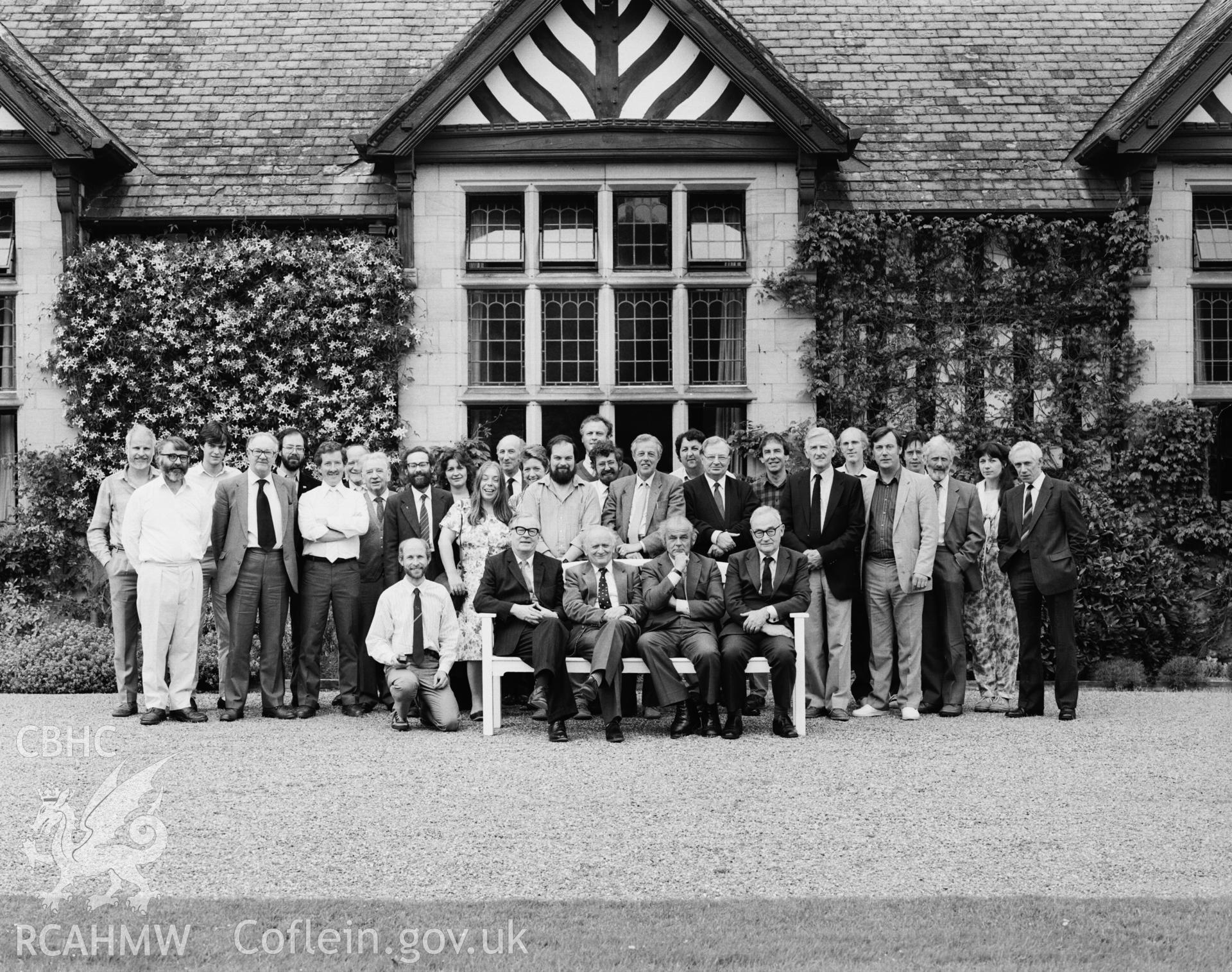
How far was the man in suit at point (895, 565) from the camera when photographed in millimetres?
9938

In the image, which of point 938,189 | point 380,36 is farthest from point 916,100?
point 380,36

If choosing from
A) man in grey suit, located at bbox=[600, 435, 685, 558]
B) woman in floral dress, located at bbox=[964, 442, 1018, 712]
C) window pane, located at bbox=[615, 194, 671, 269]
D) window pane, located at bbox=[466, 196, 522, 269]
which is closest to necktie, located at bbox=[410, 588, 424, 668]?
man in grey suit, located at bbox=[600, 435, 685, 558]

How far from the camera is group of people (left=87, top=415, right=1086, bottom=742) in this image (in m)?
9.45

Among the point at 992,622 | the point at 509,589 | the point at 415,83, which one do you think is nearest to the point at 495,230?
the point at 415,83

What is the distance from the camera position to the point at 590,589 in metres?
9.52

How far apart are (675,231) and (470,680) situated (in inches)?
245

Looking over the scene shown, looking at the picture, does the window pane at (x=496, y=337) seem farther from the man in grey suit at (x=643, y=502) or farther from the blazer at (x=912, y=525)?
the blazer at (x=912, y=525)

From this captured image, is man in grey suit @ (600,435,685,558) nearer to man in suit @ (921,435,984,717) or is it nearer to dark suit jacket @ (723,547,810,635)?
dark suit jacket @ (723,547,810,635)

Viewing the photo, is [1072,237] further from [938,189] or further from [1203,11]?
[1203,11]

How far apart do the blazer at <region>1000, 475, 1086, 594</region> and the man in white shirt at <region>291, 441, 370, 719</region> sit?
190 inches

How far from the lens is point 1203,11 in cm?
1620

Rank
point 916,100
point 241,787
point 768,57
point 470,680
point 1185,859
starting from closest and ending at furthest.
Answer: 1. point 1185,859
2. point 241,787
3. point 470,680
4. point 768,57
5. point 916,100

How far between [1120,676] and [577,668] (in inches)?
240

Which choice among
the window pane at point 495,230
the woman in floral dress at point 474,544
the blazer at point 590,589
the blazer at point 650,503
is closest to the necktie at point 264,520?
the woman in floral dress at point 474,544
